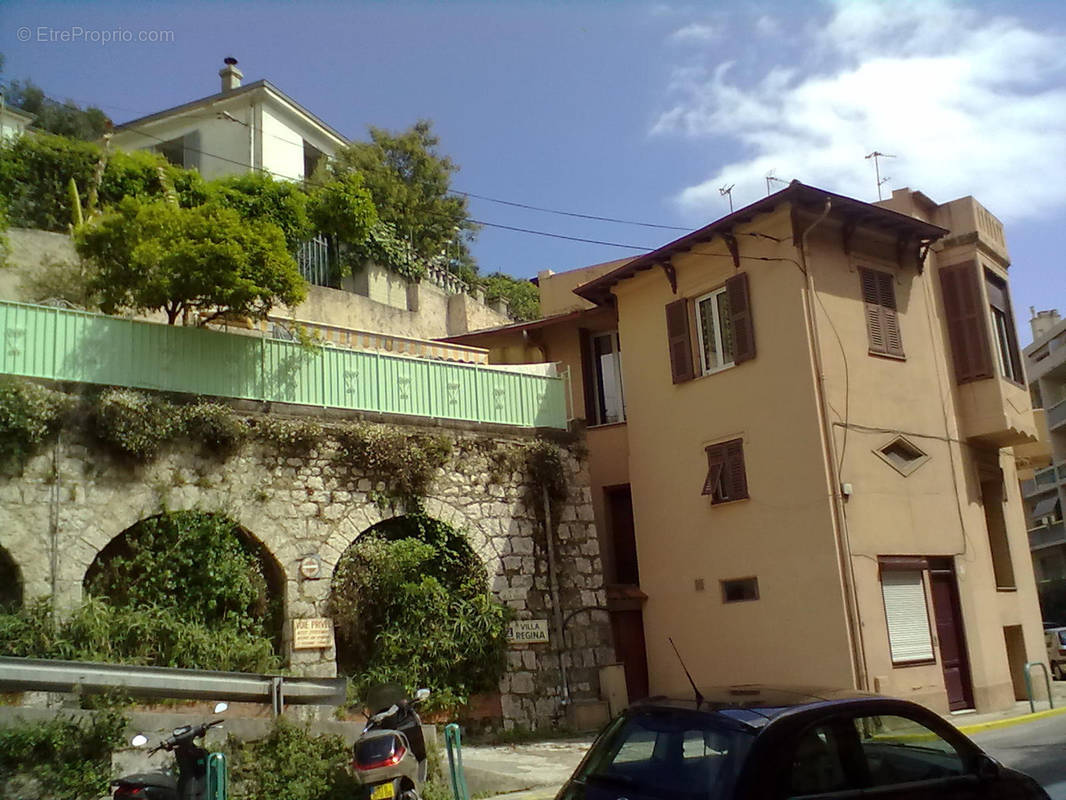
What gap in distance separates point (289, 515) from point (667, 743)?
29.6 ft

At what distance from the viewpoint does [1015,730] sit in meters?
12.7

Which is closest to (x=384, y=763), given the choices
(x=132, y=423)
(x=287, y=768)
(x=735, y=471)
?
(x=287, y=768)

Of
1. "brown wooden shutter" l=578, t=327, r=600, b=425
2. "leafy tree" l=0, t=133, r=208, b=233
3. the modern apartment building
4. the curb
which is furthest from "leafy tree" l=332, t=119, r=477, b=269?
the modern apartment building

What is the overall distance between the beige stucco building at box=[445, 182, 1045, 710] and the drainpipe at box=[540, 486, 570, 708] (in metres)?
1.68

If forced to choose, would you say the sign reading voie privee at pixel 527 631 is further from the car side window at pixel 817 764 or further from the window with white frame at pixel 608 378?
the car side window at pixel 817 764

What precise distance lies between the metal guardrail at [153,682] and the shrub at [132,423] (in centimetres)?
377

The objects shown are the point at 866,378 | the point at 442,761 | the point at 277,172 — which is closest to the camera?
the point at 442,761

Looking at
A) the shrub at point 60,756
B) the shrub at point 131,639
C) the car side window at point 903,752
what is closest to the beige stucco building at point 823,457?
the shrub at point 131,639

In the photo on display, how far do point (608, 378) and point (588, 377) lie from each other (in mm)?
402

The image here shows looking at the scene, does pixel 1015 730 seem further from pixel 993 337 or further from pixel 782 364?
pixel 993 337

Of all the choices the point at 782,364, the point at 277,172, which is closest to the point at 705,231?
the point at 782,364

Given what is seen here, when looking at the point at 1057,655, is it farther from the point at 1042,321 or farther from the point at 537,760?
the point at 1042,321

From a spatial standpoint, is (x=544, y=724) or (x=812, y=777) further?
(x=544, y=724)

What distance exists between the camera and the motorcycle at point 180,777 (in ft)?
23.5
